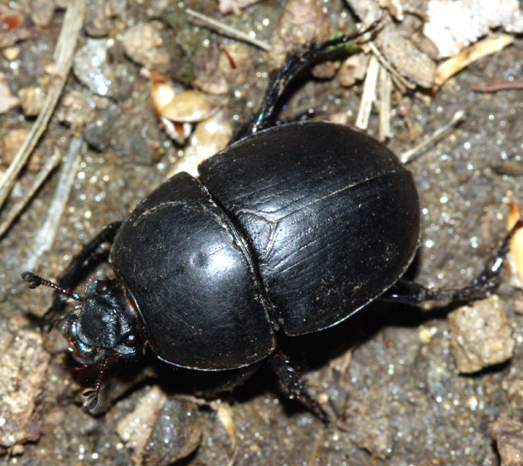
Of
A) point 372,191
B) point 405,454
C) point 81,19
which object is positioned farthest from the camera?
point 81,19

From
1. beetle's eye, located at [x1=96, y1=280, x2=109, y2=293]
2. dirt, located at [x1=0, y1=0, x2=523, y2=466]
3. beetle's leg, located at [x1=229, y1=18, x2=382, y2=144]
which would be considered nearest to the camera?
beetle's eye, located at [x1=96, y1=280, x2=109, y2=293]

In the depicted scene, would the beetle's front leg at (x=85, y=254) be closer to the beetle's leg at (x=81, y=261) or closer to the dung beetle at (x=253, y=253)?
the beetle's leg at (x=81, y=261)

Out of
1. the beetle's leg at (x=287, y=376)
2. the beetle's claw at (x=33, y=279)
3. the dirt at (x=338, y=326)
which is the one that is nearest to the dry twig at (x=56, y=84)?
the dirt at (x=338, y=326)

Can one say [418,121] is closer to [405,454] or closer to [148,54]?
[148,54]

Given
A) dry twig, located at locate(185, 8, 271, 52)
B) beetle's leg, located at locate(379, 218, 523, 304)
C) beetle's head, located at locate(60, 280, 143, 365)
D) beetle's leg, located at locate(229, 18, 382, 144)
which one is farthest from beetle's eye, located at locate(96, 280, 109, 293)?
dry twig, located at locate(185, 8, 271, 52)

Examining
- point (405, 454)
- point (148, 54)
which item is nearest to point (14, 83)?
point (148, 54)

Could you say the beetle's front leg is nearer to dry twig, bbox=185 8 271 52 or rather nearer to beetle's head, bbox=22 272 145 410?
beetle's head, bbox=22 272 145 410

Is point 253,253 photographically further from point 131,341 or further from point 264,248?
point 131,341
